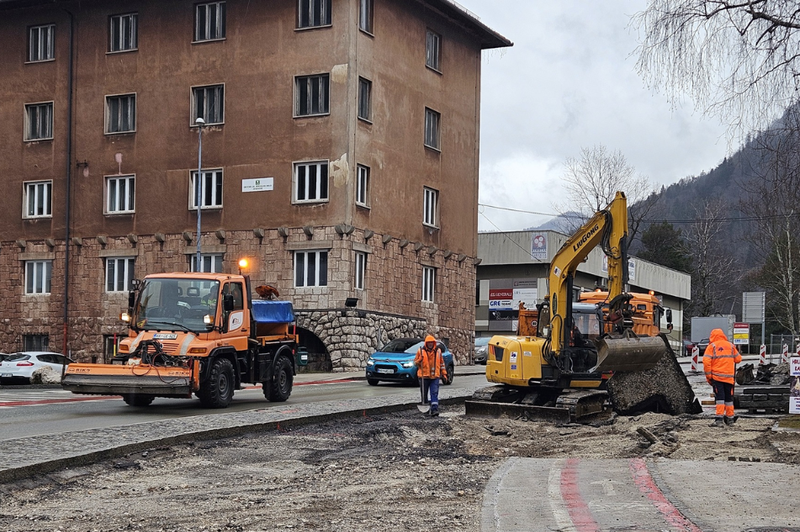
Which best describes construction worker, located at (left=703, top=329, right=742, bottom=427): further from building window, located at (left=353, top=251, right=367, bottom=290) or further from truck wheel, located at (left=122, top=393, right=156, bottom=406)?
building window, located at (left=353, top=251, right=367, bottom=290)

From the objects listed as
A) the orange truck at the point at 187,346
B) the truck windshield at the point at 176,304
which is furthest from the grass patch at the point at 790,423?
the truck windshield at the point at 176,304

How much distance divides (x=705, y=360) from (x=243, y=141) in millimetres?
25387

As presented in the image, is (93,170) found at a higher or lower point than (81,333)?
higher

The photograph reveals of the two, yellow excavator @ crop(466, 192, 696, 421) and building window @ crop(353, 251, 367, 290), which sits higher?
building window @ crop(353, 251, 367, 290)

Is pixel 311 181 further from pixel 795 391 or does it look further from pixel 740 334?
pixel 740 334

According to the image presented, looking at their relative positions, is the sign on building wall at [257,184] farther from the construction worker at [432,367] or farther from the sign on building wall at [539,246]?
the sign on building wall at [539,246]

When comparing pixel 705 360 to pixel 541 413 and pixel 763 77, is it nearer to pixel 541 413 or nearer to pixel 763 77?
pixel 541 413

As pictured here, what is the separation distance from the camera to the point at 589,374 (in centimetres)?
2053

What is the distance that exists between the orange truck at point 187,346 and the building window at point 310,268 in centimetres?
1703

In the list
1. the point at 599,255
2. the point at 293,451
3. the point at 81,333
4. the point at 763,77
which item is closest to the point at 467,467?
the point at 293,451

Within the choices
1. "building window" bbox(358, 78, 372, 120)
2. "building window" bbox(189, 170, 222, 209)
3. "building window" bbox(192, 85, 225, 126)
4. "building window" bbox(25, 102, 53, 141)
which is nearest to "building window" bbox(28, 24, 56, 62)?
"building window" bbox(25, 102, 53, 141)

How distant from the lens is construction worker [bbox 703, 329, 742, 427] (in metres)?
18.8

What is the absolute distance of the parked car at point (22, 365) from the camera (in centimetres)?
3544

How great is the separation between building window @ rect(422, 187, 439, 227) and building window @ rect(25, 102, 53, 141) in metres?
15.5
